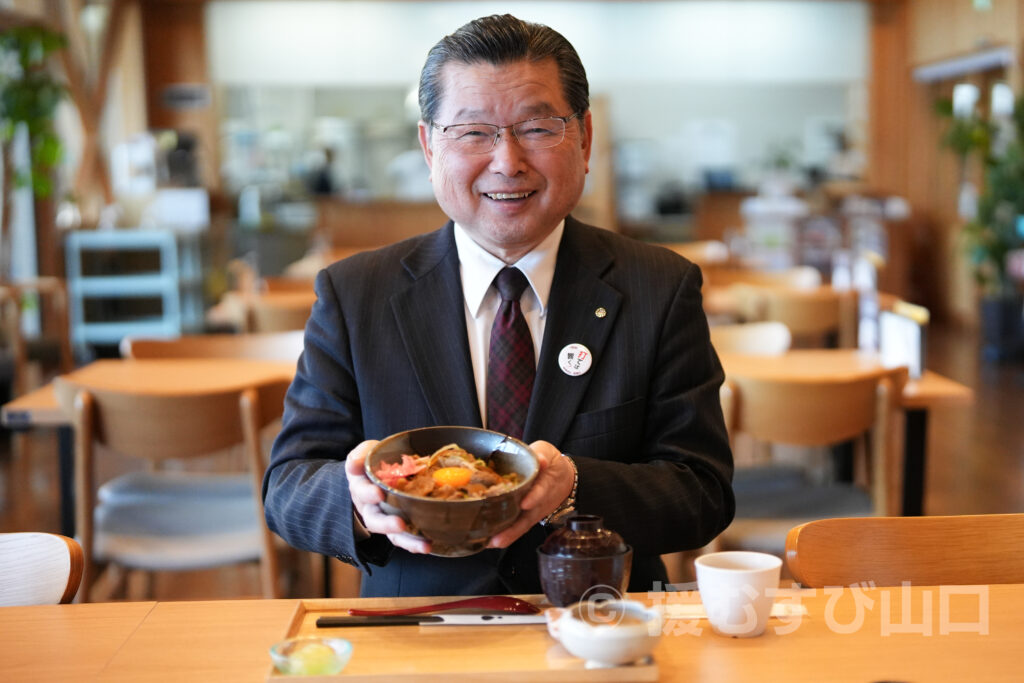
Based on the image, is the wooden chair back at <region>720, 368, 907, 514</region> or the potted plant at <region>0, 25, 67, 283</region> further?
the potted plant at <region>0, 25, 67, 283</region>

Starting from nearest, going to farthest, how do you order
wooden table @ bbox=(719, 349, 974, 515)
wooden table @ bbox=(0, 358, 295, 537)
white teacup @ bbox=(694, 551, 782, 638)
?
1. white teacup @ bbox=(694, 551, 782, 638)
2. wooden table @ bbox=(0, 358, 295, 537)
3. wooden table @ bbox=(719, 349, 974, 515)

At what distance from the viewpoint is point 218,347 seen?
3361 mm

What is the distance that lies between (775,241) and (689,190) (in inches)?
48.5

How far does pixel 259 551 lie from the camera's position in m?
2.57

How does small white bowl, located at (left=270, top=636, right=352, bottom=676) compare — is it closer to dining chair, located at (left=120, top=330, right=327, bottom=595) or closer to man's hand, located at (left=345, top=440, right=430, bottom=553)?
man's hand, located at (left=345, top=440, right=430, bottom=553)

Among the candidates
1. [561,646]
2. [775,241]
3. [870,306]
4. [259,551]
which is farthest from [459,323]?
[775,241]

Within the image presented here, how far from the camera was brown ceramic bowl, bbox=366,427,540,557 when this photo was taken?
3.69 feet

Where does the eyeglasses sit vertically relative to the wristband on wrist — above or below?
above

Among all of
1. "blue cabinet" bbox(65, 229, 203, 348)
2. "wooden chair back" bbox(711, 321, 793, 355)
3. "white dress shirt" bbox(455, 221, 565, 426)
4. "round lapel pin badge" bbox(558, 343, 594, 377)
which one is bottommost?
"blue cabinet" bbox(65, 229, 203, 348)

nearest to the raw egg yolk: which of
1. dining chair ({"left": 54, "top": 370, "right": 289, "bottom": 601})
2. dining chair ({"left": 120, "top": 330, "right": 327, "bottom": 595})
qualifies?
dining chair ({"left": 54, "top": 370, "right": 289, "bottom": 601})

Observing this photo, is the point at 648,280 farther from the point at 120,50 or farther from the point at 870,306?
the point at 120,50

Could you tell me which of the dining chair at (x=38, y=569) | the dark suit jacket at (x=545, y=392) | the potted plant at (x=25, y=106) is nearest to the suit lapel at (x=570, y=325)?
the dark suit jacket at (x=545, y=392)

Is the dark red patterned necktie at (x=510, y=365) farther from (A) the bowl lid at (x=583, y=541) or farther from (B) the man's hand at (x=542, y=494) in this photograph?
(A) the bowl lid at (x=583, y=541)

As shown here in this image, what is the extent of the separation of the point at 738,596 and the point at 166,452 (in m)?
1.71
